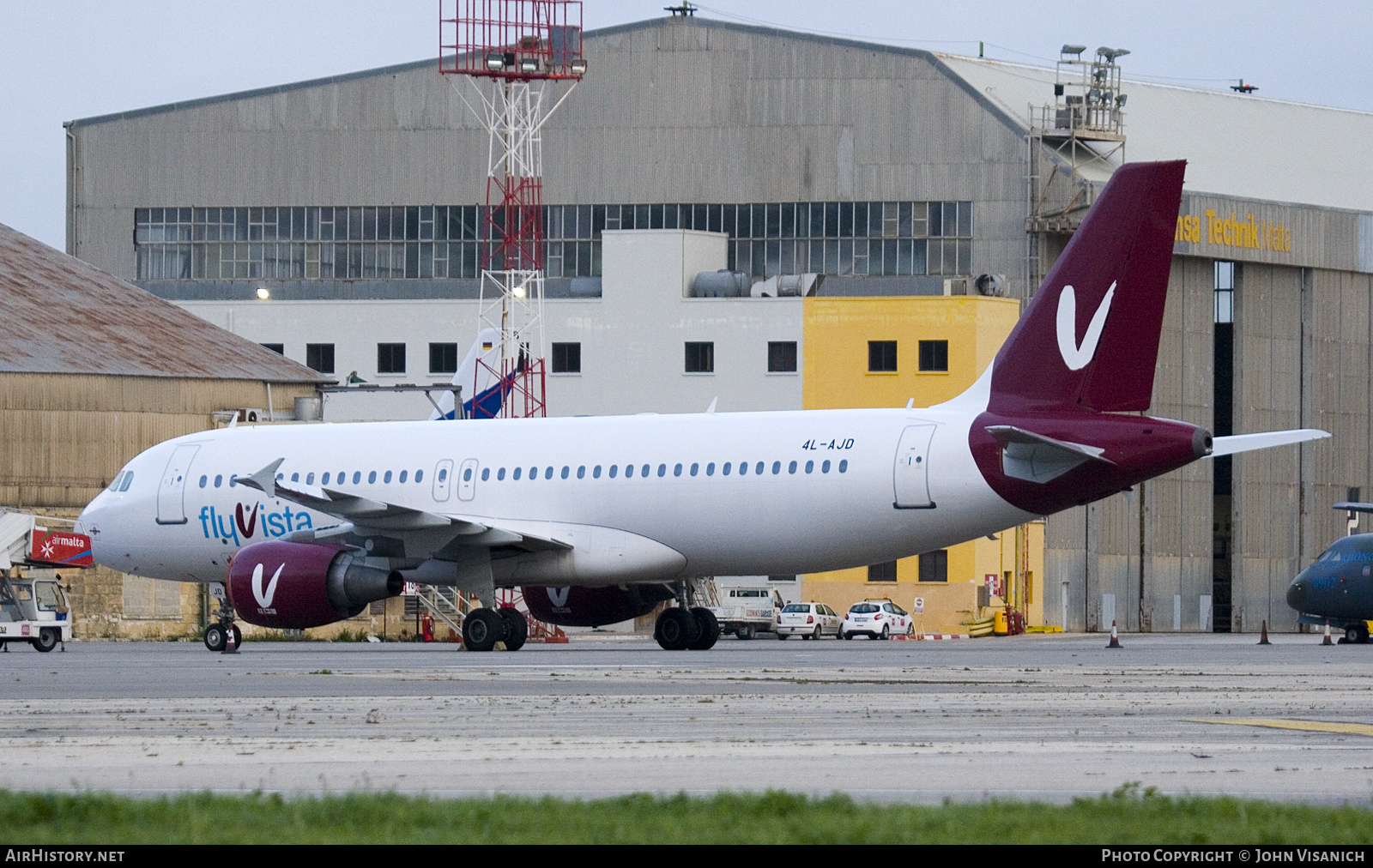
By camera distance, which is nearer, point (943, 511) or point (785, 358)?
point (943, 511)

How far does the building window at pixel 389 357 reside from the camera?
78438 mm

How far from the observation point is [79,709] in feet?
61.1

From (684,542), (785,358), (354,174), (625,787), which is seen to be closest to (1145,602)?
(785,358)

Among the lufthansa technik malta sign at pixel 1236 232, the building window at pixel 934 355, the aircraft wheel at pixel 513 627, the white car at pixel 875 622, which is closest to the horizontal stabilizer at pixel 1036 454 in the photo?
the aircraft wheel at pixel 513 627

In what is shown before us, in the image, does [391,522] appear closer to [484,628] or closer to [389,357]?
[484,628]

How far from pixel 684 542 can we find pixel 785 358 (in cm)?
3822

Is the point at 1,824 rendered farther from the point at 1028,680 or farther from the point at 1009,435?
the point at 1009,435

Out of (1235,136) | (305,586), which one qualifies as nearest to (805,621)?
(305,586)

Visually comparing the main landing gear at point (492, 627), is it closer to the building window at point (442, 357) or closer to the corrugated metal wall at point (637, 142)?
the building window at point (442, 357)

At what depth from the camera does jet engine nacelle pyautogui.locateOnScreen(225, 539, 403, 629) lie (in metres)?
34.4

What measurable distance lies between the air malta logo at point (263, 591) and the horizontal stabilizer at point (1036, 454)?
1190 centimetres

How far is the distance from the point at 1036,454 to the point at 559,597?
11.0 m

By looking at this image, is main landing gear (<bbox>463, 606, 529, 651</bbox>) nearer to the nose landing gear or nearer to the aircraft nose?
the nose landing gear

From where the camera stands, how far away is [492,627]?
34906mm
